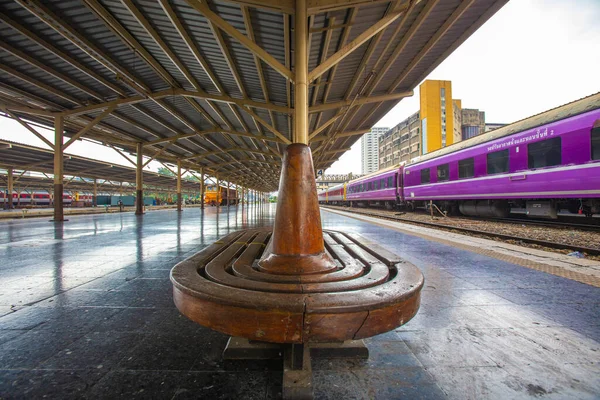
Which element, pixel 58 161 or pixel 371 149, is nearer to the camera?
pixel 58 161

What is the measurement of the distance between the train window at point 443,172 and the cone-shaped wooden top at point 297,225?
11.4 metres

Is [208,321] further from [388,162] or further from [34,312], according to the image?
[388,162]

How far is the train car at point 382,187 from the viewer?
1572cm

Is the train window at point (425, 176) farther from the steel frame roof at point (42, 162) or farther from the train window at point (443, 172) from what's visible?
the steel frame roof at point (42, 162)

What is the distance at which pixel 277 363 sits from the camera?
1324 millimetres

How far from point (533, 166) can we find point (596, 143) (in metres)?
1.51

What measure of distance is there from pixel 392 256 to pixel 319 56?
711cm

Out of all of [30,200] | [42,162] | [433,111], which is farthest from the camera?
[433,111]

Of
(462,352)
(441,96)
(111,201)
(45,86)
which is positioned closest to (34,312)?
(462,352)

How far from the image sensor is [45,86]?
834 cm

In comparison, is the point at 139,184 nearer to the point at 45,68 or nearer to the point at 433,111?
the point at 45,68

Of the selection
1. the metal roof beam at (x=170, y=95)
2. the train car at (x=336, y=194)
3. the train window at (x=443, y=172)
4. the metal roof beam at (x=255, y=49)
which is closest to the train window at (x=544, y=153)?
the train window at (x=443, y=172)

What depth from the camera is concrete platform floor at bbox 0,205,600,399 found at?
1.14 meters

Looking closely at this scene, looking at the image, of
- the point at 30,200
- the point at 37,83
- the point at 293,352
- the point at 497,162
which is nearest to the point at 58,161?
the point at 37,83
